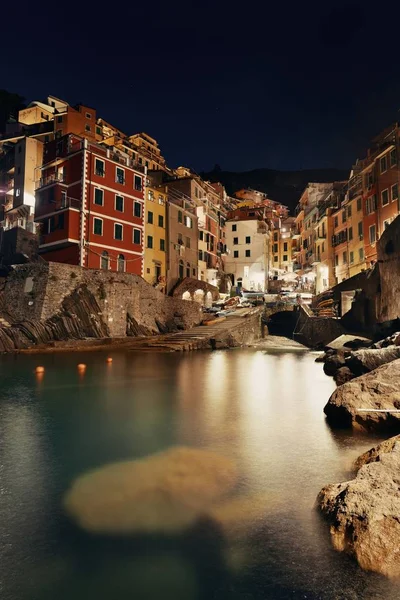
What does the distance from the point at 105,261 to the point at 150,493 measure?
115ft

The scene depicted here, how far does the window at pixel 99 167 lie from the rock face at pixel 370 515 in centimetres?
3950

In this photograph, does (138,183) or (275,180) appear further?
(275,180)

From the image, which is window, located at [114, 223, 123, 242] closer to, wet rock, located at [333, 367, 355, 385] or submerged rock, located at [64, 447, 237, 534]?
wet rock, located at [333, 367, 355, 385]

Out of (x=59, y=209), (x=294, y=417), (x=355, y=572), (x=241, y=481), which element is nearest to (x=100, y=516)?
(x=241, y=481)

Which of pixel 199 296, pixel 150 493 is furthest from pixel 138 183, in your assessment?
pixel 150 493

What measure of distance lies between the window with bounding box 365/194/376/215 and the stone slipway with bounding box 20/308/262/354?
17589mm

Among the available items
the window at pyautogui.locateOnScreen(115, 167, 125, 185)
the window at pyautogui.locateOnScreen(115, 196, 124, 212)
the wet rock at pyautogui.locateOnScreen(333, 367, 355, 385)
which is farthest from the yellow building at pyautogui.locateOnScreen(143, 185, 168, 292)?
the wet rock at pyautogui.locateOnScreen(333, 367, 355, 385)

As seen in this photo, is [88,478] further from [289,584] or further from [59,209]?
[59,209]

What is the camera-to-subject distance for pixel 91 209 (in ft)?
125

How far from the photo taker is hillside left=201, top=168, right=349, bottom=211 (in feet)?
526

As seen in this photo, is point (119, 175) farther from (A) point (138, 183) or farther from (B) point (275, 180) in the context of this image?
(B) point (275, 180)

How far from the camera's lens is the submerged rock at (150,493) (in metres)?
5.45

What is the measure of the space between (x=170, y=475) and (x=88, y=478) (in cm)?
162

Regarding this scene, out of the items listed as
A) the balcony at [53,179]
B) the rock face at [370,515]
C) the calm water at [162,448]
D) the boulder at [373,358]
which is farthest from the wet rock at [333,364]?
the balcony at [53,179]
